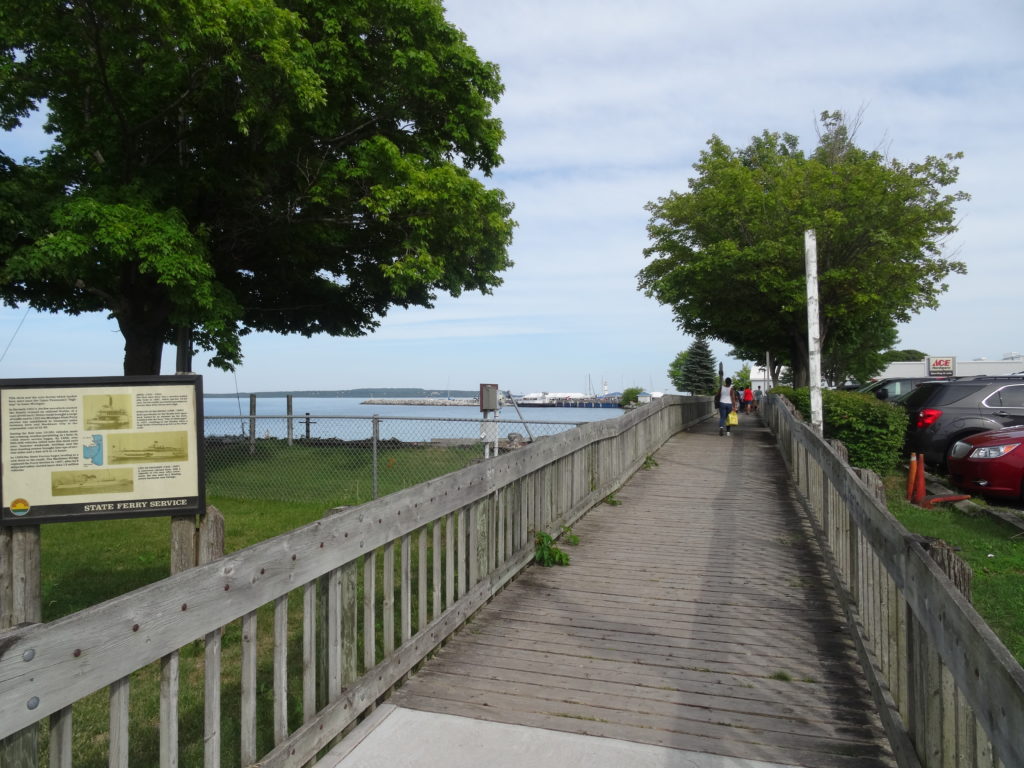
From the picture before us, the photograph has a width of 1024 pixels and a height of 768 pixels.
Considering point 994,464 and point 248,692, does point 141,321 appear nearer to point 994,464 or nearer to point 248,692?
point 248,692

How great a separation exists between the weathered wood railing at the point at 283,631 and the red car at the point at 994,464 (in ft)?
23.4

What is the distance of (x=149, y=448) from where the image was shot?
406 centimetres

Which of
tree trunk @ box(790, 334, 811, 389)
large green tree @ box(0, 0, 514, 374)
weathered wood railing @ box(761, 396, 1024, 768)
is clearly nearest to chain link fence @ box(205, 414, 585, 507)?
large green tree @ box(0, 0, 514, 374)

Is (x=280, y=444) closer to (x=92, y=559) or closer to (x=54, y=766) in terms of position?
(x=92, y=559)

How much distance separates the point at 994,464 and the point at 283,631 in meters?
10.7

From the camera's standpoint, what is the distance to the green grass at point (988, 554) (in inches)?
220

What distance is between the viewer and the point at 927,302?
2898 cm

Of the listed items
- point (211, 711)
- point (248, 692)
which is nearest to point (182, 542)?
point (248, 692)

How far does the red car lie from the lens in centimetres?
1034

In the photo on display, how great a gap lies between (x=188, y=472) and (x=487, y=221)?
13790 millimetres

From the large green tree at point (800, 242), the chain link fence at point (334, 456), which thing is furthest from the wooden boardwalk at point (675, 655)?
the large green tree at point (800, 242)

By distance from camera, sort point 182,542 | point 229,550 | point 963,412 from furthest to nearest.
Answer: point 963,412 < point 229,550 < point 182,542

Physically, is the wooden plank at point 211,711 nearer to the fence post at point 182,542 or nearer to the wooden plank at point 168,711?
the wooden plank at point 168,711

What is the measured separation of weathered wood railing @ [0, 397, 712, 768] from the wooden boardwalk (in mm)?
375
